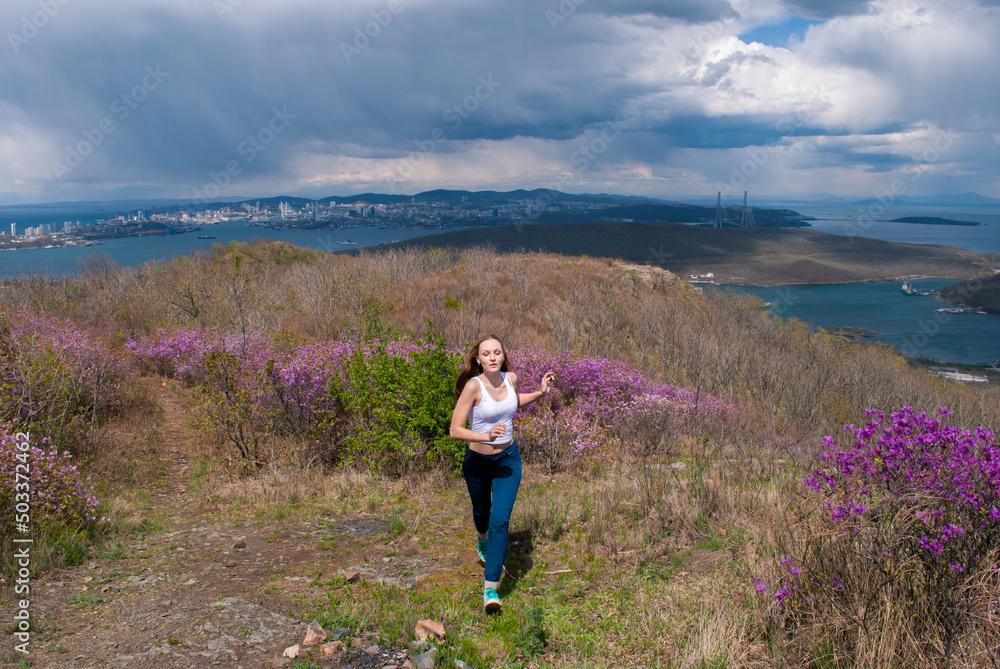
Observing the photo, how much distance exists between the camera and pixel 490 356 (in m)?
4.12

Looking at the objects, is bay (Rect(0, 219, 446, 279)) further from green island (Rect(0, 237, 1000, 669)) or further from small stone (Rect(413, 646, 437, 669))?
small stone (Rect(413, 646, 437, 669))

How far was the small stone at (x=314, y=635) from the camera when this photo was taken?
3549mm

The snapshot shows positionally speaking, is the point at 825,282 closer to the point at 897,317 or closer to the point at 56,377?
the point at 897,317

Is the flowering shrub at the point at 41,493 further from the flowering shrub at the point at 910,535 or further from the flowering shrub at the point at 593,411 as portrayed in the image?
the flowering shrub at the point at 910,535

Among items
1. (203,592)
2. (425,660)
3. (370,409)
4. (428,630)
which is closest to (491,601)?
(428,630)

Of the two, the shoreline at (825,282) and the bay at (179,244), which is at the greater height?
the bay at (179,244)

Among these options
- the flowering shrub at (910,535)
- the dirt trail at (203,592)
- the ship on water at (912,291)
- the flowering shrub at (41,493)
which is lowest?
the ship on water at (912,291)

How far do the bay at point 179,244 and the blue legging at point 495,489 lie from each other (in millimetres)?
17013

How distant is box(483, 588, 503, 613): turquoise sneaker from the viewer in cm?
400

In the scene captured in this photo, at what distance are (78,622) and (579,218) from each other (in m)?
134

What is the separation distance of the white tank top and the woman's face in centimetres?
12

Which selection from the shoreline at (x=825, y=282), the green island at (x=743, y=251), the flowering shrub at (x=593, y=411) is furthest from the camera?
the shoreline at (x=825, y=282)

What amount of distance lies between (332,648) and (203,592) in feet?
4.62

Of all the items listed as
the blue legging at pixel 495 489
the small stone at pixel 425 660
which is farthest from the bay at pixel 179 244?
the small stone at pixel 425 660
